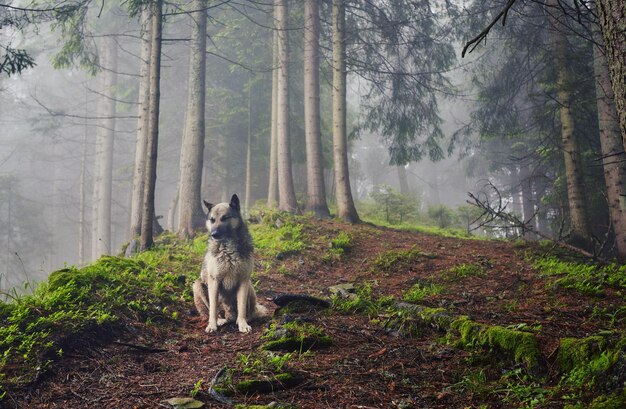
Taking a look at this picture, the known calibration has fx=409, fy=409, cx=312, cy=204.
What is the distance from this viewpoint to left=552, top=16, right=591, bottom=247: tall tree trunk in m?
10.9

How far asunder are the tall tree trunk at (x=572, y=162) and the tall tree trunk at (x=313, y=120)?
7767mm

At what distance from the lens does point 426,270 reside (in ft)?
29.2

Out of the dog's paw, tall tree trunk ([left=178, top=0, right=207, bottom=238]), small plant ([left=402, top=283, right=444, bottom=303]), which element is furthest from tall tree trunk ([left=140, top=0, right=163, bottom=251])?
small plant ([left=402, top=283, right=444, bottom=303])

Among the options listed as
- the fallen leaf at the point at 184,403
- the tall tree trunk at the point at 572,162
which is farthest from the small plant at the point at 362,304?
the tall tree trunk at the point at 572,162

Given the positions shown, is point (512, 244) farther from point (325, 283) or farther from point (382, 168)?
point (382, 168)

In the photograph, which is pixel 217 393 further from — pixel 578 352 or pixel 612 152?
pixel 612 152

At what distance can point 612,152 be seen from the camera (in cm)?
995

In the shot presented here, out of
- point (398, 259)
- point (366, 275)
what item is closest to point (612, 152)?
point (398, 259)

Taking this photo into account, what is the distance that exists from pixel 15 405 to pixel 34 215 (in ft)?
122

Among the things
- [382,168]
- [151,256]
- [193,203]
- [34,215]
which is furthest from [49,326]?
[382,168]

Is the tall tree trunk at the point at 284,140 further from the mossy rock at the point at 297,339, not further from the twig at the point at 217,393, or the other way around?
the twig at the point at 217,393

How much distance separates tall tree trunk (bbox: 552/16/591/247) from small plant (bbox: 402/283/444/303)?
5.75 metres

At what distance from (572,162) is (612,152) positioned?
1332 mm

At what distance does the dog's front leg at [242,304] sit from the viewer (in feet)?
20.0
